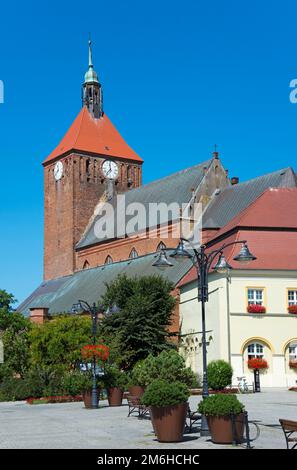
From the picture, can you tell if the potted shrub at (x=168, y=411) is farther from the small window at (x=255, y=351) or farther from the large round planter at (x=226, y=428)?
the small window at (x=255, y=351)

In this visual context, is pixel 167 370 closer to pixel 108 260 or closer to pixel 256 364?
pixel 256 364

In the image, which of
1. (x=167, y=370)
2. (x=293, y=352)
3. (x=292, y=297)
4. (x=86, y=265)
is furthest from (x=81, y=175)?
(x=167, y=370)

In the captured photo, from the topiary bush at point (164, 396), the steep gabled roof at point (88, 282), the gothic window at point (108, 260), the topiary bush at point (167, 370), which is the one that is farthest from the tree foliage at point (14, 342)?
the topiary bush at point (164, 396)

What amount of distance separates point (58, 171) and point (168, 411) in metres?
69.2

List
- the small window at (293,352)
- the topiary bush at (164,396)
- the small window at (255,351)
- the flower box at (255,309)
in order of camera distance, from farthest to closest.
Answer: the small window at (293,352) < the flower box at (255,309) < the small window at (255,351) < the topiary bush at (164,396)

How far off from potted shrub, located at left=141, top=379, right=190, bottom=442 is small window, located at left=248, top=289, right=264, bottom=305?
90.2 ft

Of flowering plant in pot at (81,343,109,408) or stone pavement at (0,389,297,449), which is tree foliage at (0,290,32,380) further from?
stone pavement at (0,389,297,449)

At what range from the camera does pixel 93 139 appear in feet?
277

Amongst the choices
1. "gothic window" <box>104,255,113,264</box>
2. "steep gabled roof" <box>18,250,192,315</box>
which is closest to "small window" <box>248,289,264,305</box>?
"steep gabled roof" <box>18,250,192,315</box>

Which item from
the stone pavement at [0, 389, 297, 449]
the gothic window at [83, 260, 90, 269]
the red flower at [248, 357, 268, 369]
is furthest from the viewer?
the gothic window at [83, 260, 90, 269]

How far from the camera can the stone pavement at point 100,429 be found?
667 inches

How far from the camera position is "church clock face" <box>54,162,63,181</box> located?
84.4m

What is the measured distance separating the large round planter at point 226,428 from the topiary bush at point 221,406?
0.11 meters

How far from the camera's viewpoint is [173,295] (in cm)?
5450
